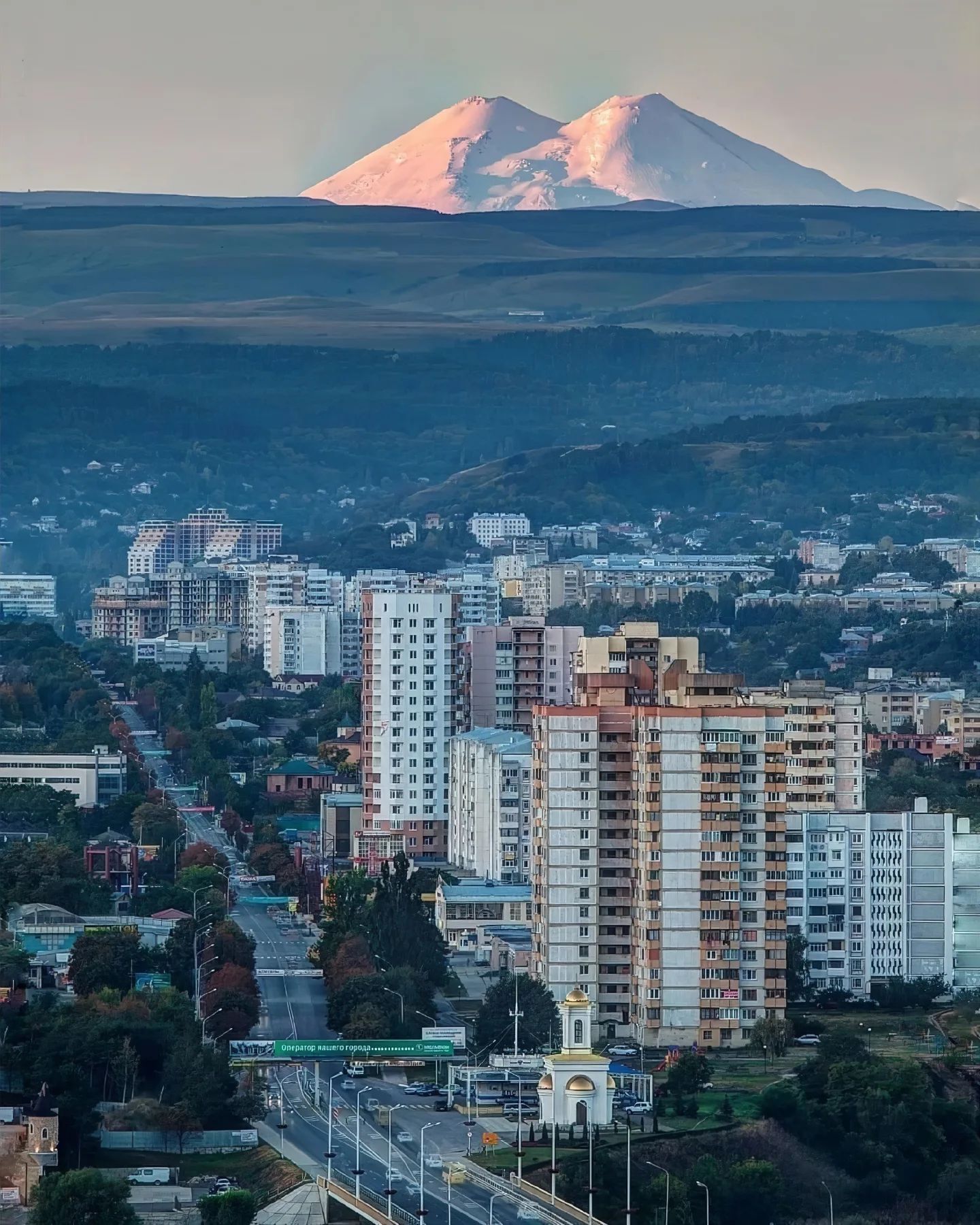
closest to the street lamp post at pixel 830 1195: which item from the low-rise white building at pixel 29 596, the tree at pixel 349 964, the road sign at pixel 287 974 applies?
the tree at pixel 349 964

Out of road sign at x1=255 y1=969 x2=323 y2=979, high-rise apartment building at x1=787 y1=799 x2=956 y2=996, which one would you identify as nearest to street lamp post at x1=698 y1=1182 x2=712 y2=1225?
high-rise apartment building at x1=787 y1=799 x2=956 y2=996

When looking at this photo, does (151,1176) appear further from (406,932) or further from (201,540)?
(201,540)

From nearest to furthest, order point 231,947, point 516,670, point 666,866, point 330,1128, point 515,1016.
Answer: point 330,1128
point 515,1016
point 666,866
point 231,947
point 516,670

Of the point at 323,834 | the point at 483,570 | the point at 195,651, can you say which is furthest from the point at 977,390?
the point at 323,834

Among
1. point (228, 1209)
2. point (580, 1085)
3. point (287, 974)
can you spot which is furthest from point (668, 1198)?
point (287, 974)

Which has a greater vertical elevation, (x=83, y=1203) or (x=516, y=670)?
(x=516, y=670)

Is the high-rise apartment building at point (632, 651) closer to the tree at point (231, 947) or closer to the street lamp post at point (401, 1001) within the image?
the tree at point (231, 947)
